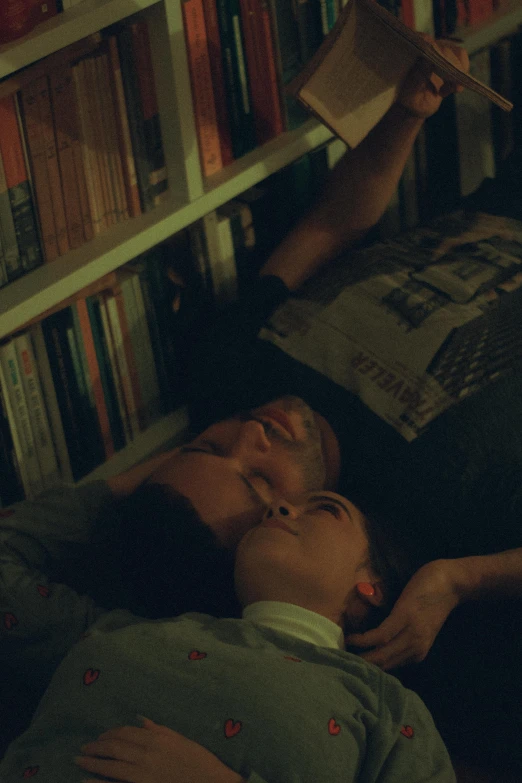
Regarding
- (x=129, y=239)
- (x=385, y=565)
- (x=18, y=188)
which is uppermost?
(x=18, y=188)

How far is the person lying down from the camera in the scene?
0.85 metres

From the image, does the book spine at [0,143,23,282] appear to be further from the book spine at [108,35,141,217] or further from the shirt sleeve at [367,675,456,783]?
the shirt sleeve at [367,675,456,783]

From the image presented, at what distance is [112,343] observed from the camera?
1.42 metres

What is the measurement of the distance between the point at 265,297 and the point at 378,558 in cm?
50

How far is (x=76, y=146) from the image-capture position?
50.1 inches

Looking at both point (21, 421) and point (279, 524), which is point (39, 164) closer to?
point (21, 421)

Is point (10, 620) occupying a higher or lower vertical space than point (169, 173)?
lower

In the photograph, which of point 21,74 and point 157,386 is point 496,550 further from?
point 21,74

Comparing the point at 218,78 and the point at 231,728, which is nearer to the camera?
the point at 231,728

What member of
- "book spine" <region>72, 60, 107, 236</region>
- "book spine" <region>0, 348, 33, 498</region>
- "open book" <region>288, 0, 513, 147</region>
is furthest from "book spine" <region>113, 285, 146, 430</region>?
"open book" <region>288, 0, 513, 147</region>

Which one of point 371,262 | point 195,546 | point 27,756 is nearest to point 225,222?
point 371,262

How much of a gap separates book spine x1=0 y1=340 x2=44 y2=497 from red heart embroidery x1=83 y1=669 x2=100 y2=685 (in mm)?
465

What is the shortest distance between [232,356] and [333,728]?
25.6 inches

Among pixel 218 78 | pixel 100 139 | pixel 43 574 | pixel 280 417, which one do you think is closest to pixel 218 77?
pixel 218 78
